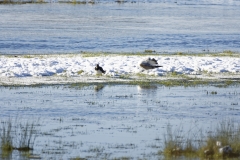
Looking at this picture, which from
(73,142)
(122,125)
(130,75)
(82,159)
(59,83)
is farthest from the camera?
(130,75)

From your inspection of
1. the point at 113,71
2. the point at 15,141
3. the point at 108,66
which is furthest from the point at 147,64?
the point at 15,141

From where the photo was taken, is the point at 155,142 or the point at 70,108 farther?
the point at 70,108

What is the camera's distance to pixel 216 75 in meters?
24.3

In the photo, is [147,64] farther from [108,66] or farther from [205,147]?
[205,147]

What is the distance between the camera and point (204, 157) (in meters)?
11.6

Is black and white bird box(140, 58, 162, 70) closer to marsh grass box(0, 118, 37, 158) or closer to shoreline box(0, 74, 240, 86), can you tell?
shoreline box(0, 74, 240, 86)

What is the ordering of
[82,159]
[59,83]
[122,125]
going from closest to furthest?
[82,159] → [122,125] → [59,83]

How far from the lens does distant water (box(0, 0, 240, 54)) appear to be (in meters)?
40.0

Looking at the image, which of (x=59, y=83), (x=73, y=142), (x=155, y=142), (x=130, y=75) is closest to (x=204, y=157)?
(x=155, y=142)

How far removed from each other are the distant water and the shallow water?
54.5 feet

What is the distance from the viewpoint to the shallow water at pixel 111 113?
1271cm

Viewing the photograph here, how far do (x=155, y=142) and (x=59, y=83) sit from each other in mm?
9058

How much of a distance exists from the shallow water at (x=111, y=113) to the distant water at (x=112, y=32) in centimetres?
1660

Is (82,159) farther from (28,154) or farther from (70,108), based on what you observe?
(70,108)
